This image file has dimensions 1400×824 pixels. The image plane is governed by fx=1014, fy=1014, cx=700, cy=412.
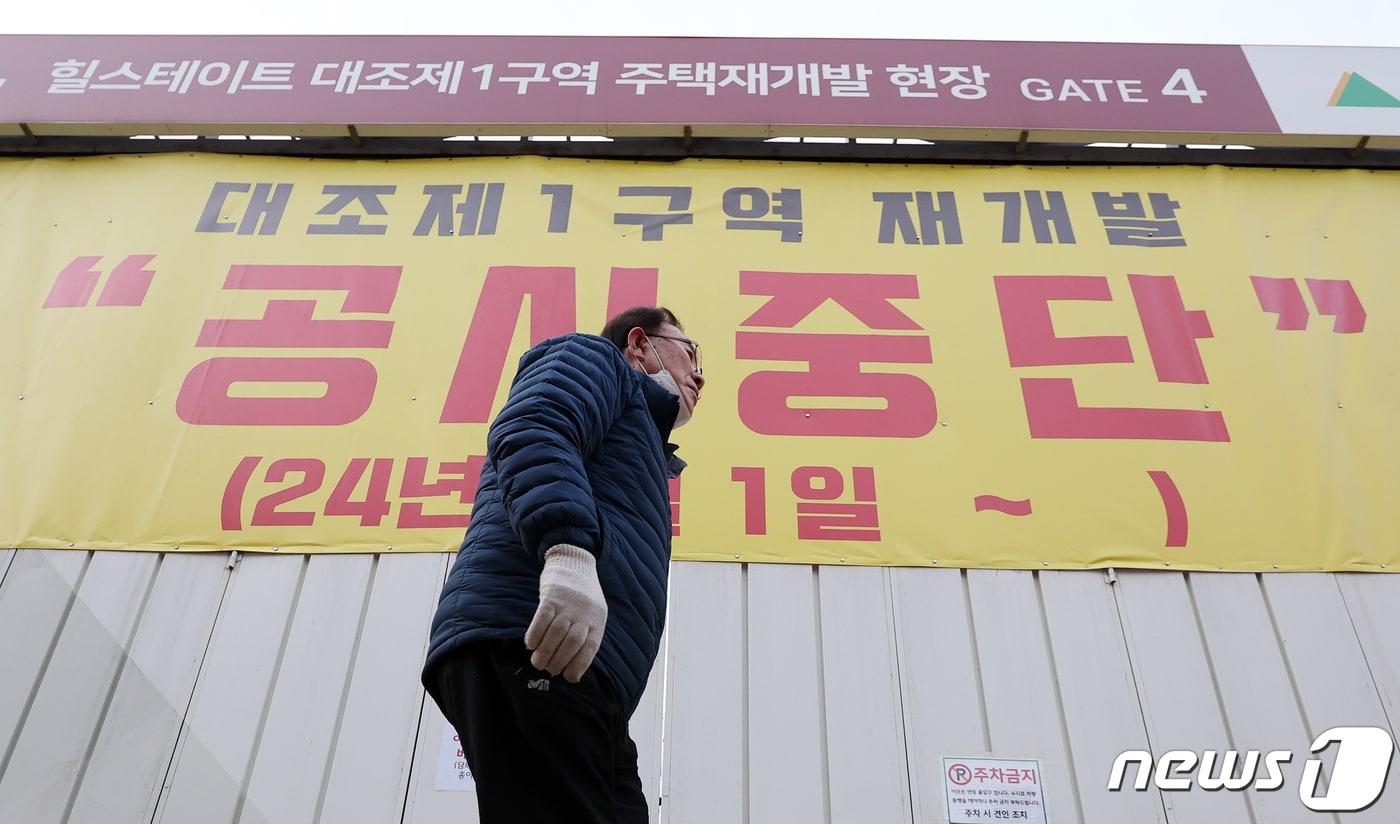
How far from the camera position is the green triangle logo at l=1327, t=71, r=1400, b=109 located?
441 centimetres

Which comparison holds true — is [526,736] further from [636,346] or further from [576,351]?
[636,346]

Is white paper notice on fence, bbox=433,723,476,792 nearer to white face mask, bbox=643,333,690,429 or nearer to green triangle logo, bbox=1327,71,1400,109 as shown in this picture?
white face mask, bbox=643,333,690,429

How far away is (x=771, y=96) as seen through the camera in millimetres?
4484

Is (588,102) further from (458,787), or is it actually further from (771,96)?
(458,787)

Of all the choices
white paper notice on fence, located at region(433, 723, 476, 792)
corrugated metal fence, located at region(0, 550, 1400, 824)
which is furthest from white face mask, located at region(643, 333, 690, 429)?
white paper notice on fence, located at region(433, 723, 476, 792)

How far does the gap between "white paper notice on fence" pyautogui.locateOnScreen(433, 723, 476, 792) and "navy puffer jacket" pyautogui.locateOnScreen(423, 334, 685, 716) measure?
5.10ft

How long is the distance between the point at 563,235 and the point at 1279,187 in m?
3.03

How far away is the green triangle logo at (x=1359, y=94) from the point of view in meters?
4.41

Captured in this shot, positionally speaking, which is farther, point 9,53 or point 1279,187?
point 9,53

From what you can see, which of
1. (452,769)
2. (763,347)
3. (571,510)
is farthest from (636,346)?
(763,347)

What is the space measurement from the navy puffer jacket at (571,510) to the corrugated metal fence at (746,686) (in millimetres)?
1477

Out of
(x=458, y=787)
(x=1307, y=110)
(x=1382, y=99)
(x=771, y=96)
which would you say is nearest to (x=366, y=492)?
(x=458, y=787)

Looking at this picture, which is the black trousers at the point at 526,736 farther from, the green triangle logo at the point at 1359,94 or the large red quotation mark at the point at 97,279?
the green triangle logo at the point at 1359,94

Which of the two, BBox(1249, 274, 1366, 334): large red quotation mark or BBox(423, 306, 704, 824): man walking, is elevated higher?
BBox(1249, 274, 1366, 334): large red quotation mark
